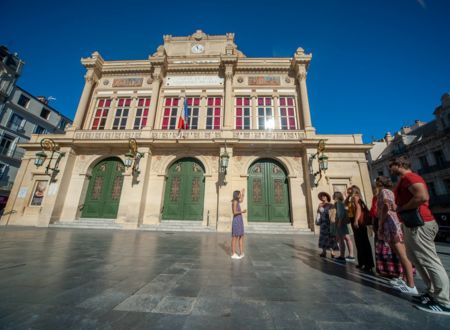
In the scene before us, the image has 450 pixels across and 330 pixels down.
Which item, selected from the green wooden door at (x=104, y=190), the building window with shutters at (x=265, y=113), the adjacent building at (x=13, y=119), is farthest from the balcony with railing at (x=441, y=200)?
the adjacent building at (x=13, y=119)

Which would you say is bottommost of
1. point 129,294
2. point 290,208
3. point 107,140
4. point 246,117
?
point 129,294

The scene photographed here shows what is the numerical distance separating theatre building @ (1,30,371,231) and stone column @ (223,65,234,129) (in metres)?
0.08

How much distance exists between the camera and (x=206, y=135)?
12875 mm

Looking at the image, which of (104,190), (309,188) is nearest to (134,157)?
(104,190)

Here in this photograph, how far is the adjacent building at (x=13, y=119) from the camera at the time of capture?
2123 centimetres

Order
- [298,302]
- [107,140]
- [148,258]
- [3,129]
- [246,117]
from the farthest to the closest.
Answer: [3,129], [246,117], [107,140], [148,258], [298,302]

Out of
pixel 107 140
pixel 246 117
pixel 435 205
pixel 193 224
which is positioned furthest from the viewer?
pixel 435 205

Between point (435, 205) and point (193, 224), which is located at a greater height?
point (435, 205)

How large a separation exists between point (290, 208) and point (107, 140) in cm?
1354

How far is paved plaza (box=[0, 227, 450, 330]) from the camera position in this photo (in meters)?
1.75

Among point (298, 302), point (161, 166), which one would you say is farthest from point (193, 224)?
point (298, 302)

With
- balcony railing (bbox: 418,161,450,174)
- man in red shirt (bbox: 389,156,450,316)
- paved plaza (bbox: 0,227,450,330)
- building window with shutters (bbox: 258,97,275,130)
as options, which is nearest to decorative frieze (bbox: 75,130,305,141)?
building window with shutters (bbox: 258,97,275,130)

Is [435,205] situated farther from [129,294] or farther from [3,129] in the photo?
[3,129]

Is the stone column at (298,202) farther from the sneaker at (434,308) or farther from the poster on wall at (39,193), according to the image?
the poster on wall at (39,193)
